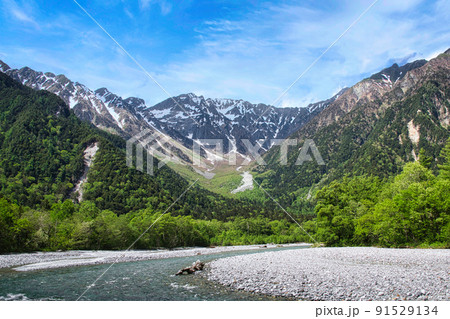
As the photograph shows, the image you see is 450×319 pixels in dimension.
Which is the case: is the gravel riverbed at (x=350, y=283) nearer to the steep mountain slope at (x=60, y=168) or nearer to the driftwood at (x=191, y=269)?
the driftwood at (x=191, y=269)

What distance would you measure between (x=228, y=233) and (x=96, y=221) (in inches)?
2103

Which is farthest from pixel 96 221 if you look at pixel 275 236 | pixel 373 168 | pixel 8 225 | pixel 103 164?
pixel 373 168

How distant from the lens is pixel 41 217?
56.3 meters

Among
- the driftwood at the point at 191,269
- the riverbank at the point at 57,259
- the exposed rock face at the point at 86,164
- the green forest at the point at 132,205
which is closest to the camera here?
the driftwood at the point at 191,269

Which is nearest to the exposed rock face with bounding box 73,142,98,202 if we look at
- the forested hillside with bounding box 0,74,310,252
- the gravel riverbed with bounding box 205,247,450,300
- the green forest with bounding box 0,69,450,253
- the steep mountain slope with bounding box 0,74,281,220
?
the steep mountain slope with bounding box 0,74,281,220

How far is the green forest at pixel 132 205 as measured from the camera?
1592 inches

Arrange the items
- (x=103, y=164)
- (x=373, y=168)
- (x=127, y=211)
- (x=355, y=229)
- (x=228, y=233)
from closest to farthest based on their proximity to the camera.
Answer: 1. (x=355, y=229)
2. (x=228, y=233)
3. (x=127, y=211)
4. (x=103, y=164)
5. (x=373, y=168)

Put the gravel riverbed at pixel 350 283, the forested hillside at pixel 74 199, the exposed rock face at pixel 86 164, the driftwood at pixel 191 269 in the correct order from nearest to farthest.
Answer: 1. the gravel riverbed at pixel 350 283
2. the driftwood at pixel 191 269
3. the forested hillside at pixel 74 199
4. the exposed rock face at pixel 86 164

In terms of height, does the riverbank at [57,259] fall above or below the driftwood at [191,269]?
below

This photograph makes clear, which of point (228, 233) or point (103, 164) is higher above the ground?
point (103, 164)

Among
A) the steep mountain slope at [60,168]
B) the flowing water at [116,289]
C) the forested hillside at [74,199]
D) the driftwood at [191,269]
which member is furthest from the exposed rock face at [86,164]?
the driftwood at [191,269]

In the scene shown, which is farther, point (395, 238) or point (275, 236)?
point (275, 236)

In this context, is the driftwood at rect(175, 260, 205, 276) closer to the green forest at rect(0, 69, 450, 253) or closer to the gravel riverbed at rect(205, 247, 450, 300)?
the gravel riverbed at rect(205, 247, 450, 300)
